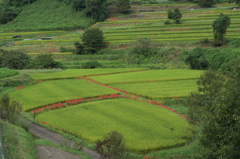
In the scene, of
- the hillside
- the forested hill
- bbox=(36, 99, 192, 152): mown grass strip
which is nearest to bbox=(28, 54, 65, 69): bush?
bbox=(36, 99, 192, 152): mown grass strip

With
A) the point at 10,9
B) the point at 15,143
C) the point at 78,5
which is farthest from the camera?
the point at 10,9

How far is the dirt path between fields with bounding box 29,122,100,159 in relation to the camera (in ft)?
70.3

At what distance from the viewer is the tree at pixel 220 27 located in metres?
63.3

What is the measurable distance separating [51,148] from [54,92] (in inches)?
714

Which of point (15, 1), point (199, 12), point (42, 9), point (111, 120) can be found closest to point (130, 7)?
point (199, 12)

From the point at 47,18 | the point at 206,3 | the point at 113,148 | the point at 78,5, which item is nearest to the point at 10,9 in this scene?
the point at 47,18

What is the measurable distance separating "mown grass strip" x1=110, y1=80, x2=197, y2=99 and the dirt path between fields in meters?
14.5

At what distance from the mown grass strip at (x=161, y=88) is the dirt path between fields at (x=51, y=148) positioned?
47.5 ft

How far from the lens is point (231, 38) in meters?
66.9

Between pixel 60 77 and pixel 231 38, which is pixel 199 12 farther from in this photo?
pixel 60 77

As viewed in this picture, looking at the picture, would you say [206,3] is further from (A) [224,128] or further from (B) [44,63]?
(A) [224,128]

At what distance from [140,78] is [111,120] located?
1881 cm

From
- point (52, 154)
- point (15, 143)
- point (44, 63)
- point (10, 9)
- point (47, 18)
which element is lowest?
point (52, 154)

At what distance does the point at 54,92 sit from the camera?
40406mm
